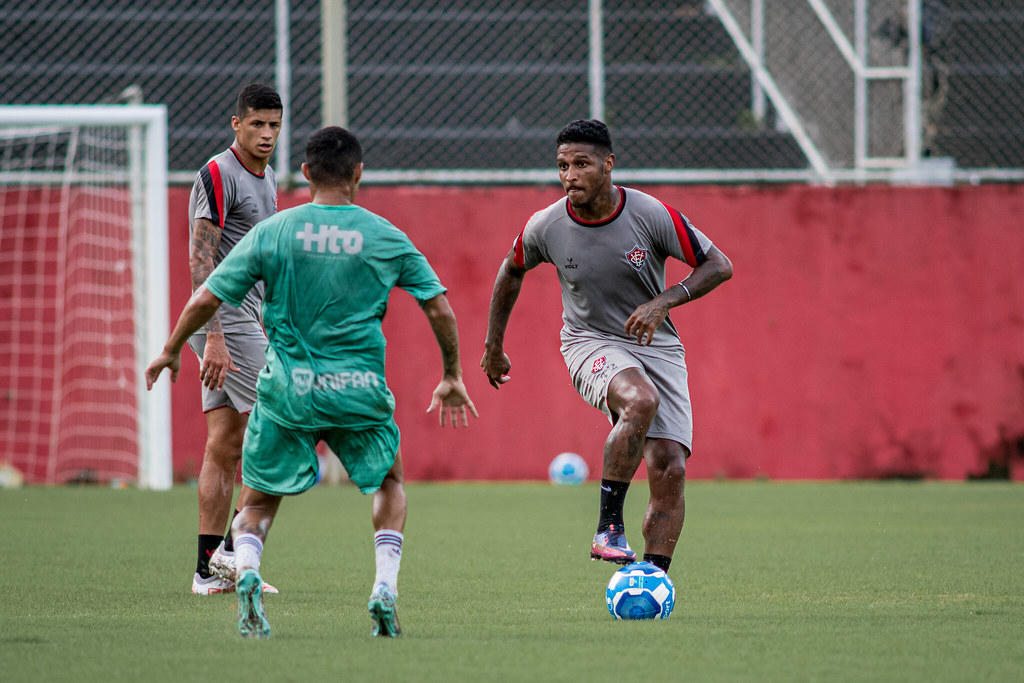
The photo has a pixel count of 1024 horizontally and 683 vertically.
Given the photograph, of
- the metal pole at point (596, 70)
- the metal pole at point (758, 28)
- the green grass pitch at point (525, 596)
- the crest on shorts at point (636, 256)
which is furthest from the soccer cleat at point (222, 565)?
the metal pole at point (758, 28)

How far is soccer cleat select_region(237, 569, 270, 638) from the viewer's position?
13.8 ft

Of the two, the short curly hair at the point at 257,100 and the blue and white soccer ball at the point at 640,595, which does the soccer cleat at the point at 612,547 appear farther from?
the short curly hair at the point at 257,100

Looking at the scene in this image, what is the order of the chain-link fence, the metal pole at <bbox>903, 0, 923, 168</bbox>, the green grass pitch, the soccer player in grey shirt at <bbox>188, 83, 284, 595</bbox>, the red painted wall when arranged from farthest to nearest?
1. the chain-link fence
2. the metal pole at <bbox>903, 0, 923, 168</bbox>
3. the red painted wall
4. the soccer player in grey shirt at <bbox>188, 83, 284, 595</bbox>
5. the green grass pitch

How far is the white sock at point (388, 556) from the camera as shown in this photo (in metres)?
4.32

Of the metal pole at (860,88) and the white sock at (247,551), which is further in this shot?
the metal pole at (860,88)

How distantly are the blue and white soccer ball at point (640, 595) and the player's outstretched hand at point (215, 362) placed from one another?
5.93 feet

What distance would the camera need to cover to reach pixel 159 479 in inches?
434

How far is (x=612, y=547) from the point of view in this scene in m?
5.16

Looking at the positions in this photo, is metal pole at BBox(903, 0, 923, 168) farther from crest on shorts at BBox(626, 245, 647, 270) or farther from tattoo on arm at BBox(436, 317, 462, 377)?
tattoo on arm at BBox(436, 317, 462, 377)

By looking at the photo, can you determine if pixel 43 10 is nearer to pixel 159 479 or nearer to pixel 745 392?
pixel 159 479

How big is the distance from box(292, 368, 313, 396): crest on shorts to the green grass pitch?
0.80m

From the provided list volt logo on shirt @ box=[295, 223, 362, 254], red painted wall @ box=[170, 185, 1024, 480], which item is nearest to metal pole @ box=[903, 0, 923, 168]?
red painted wall @ box=[170, 185, 1024, 480]

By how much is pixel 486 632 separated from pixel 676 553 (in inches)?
108

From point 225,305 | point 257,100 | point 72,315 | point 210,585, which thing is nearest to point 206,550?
point 210,585
